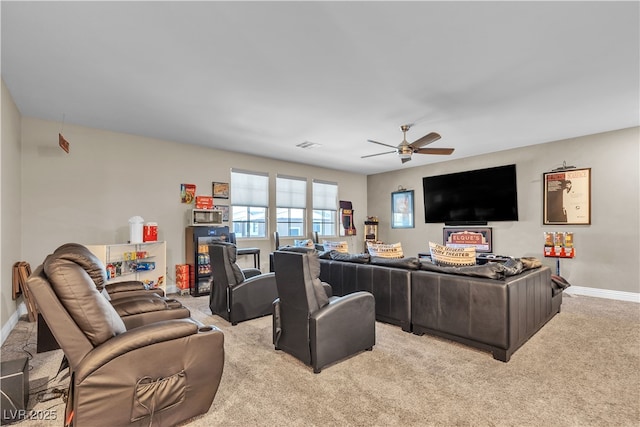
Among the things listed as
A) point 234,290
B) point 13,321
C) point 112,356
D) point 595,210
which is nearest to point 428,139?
point 234,290

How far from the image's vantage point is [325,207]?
8.44m

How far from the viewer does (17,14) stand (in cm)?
230

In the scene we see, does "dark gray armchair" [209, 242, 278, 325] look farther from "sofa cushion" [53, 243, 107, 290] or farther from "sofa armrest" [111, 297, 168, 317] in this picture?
"sofa cushion" [53, 243, 107, 290]

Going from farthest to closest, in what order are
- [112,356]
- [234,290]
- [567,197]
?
[567,197]
[234,290]
[112,356]

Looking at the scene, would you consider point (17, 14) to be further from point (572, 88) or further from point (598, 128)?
point (598, 128)

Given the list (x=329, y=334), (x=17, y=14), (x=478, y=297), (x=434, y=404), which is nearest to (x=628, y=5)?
(x=478, y=297)

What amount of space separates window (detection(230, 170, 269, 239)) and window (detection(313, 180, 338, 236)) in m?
1.57

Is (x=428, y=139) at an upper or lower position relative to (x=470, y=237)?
upper

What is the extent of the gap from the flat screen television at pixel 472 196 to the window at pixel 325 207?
241 cm

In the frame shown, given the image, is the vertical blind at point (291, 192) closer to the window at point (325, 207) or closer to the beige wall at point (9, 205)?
the window at point (325, 207)

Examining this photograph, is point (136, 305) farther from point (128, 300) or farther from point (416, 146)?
point (416, 146)

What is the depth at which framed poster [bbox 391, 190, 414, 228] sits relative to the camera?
27.5 feet

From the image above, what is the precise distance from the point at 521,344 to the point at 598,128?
4.28 meters

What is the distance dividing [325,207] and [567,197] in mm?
5206
